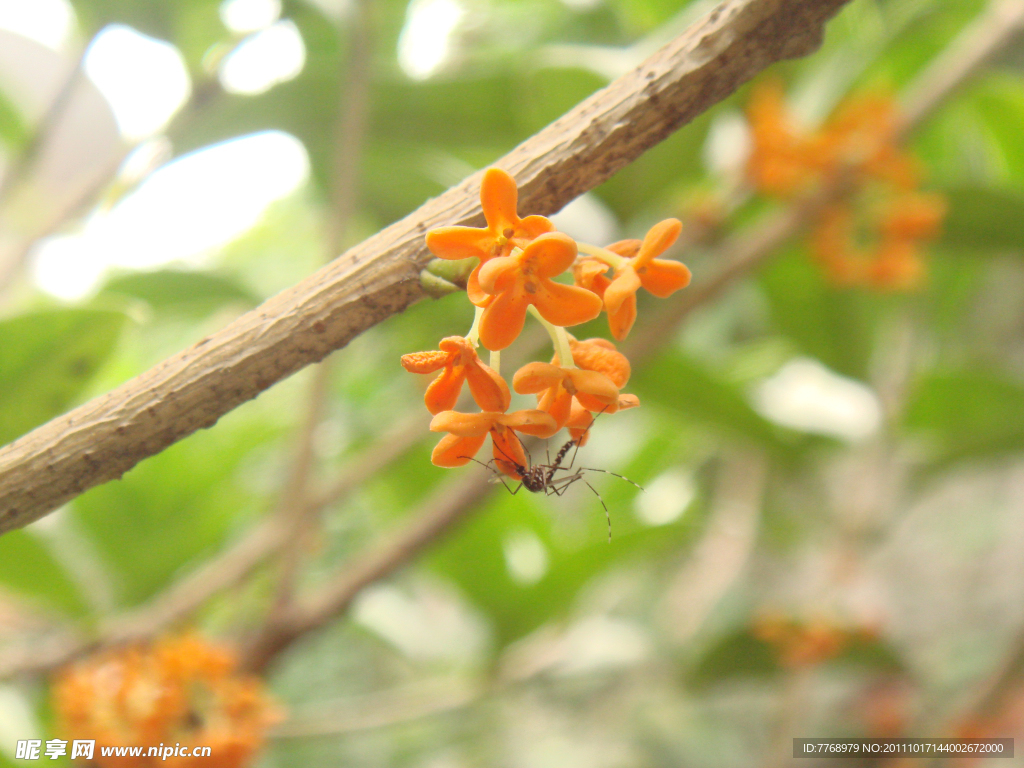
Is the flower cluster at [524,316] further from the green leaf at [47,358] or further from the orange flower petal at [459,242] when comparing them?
the green leaf at [47,358]

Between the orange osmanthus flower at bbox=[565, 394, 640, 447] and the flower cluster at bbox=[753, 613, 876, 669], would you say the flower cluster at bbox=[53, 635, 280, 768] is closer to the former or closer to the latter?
the orange osmanthus flower at bbox=[565, 394, 640, 447]

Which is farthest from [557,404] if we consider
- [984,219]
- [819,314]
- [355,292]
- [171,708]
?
[819,314]

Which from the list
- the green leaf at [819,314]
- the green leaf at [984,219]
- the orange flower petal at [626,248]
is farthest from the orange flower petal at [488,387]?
the green leaf at [819,314]

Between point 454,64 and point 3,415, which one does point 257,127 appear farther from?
point 3,415

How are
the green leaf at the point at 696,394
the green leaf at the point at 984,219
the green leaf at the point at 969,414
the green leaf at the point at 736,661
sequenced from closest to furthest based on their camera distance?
the green leaf at the point at 984,219
the green leaf at the point at 696,394
the green leaf at the point at 969,414
the green leaf at the point at 736,661

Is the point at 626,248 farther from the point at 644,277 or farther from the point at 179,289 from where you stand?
the point at 179,289

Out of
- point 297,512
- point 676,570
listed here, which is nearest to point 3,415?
point 297,512
